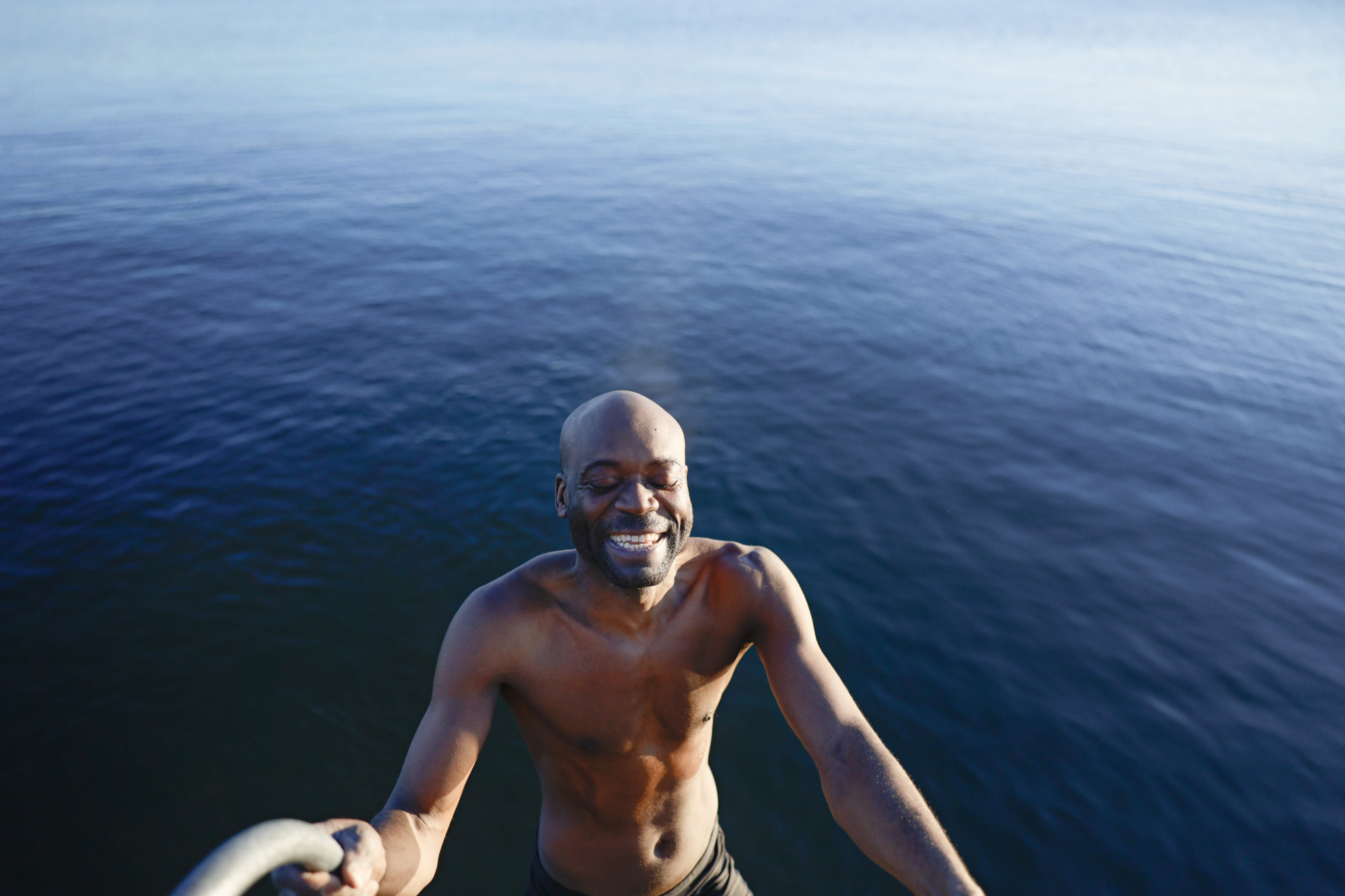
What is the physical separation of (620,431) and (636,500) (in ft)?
0.91

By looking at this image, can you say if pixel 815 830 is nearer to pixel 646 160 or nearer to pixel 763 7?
pixel 646 160

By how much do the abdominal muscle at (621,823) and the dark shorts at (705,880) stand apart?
0.14ft

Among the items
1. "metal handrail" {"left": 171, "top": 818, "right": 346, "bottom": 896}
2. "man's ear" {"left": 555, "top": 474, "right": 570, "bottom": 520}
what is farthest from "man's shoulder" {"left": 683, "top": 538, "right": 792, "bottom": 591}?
"metal handrail" {"left": 171, "top": 818, "right": 346, "bottom": 896}

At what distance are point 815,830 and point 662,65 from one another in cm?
6394

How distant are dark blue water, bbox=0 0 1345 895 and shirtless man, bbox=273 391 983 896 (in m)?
2.33

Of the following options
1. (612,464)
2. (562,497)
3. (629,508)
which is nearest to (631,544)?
(629,508)

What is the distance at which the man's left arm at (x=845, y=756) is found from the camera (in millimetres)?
2436

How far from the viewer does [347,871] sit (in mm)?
2035

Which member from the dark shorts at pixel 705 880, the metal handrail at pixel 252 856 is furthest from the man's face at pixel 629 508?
the dark shorts at pixel 705 880

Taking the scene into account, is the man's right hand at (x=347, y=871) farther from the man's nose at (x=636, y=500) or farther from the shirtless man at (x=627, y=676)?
the man's nose at (x=636, y=500)

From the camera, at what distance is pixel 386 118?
107 feet

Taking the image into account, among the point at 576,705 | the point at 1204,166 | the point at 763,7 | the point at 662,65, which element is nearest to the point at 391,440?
the point at 576,705

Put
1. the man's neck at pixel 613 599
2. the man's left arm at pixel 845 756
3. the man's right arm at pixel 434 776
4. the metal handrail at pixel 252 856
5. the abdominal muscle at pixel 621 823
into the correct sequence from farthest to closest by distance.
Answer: the abdominal muscle at pixel 621 823, the man's neck at pixel 613 599, the man's left arm at pixel 845 756, the man's right arm at pixel 434 776, the metal handrail at pixel 252 856

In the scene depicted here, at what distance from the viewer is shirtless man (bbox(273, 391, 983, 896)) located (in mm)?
2758
